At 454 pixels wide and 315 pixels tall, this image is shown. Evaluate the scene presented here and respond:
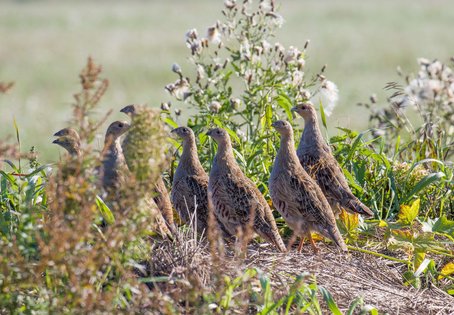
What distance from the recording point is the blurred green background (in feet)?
81.5

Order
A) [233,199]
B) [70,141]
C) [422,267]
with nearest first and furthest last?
[422,267]
[233,199]
[70,141]

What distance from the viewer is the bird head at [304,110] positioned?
22.6 ft

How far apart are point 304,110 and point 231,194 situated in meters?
1.09

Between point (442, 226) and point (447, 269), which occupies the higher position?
point (442, 226)

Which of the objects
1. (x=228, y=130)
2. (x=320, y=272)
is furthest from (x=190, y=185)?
(x=320, y=272)

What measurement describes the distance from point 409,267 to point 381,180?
1.08m

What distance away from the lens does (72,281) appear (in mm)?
3879

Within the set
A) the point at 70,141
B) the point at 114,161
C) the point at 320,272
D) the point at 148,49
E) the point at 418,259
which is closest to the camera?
the point at 320,272

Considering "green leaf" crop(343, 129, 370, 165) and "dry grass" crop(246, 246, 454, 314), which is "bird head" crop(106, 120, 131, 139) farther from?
"green leaf" crop(343, 129, 370, 165)

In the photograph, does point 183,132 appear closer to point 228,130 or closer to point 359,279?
point 228,130

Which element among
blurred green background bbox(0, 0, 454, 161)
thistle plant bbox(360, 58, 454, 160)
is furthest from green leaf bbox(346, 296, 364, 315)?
blurred green background bbox(0, 0, 454, 161)

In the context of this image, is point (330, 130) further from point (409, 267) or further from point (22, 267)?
point (22, 267)

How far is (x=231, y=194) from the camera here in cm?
616

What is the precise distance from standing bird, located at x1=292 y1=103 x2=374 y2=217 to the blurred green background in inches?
417
